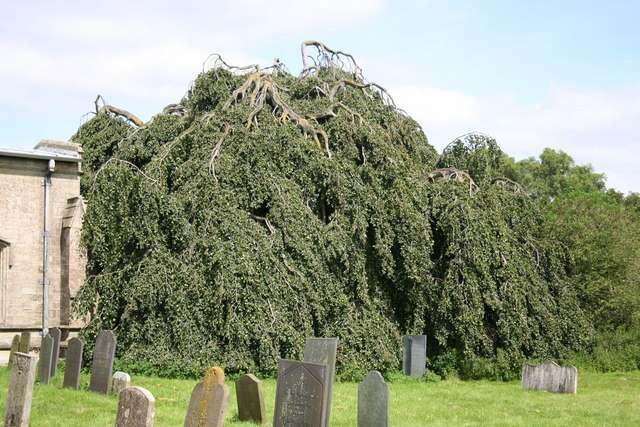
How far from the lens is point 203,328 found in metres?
15.6

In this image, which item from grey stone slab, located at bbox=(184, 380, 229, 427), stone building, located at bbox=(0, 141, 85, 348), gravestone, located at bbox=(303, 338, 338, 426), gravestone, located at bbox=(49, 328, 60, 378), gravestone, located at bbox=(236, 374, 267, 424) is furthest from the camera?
stone building, located at bbox=(0, 141, 85, 348)

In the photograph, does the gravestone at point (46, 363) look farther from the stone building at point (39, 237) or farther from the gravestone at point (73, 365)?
the stone building at point (39, 237)

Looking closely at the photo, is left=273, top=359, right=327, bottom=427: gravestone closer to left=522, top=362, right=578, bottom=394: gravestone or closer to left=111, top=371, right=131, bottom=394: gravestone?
left=111, top=371, right=131, bottom=394: gravestone

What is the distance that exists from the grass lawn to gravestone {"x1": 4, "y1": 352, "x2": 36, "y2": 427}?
2.80ft

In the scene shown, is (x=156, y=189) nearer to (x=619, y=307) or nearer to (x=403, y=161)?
(x=403, y=161)

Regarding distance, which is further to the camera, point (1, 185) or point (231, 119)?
point (1, 185)

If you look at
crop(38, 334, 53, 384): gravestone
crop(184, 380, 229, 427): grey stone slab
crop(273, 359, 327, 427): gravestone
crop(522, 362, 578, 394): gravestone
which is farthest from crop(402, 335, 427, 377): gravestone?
crop(184, 380, 229, 427): grey stone slab

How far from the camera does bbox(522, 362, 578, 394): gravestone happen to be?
50.0ft

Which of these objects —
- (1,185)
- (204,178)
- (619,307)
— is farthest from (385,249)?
(1,185)

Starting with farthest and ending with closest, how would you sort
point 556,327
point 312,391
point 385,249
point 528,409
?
point 556,327, point 385,249, point 528,409, point 312,391

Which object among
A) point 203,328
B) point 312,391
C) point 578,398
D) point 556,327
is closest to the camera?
point 312,391

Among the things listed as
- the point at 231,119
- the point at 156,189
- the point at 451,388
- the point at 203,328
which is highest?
the point at 231,119

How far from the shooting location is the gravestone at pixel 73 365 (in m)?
13.8

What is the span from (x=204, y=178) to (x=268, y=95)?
3.28 m
